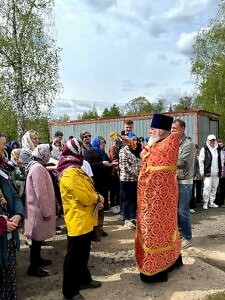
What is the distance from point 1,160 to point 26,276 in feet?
6.16

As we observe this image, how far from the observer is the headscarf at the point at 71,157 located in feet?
14.7

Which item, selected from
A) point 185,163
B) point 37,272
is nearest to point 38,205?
point 37,272

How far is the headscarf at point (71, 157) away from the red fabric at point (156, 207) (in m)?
0.85

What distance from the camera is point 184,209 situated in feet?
20.8

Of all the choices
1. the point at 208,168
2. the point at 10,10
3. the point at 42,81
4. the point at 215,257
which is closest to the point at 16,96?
the point at 42,81

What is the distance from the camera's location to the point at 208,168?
35.1ft

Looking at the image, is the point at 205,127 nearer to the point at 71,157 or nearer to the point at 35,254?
the point at 35,254

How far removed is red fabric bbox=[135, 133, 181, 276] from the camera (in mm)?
4871

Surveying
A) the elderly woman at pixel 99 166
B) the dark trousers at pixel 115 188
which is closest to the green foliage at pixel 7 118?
the dark trousers at pixel 115 188

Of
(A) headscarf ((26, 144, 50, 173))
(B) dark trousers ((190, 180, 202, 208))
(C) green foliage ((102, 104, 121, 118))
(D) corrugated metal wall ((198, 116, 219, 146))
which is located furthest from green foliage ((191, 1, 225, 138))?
(C) green foliage ((102, 104, 121, 118))

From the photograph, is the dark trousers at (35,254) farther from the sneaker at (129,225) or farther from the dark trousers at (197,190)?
the dark trousers at (197,190)

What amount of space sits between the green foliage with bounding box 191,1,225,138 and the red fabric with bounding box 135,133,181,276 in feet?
67.8

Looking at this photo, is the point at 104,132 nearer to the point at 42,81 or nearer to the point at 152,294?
the point at 42,81

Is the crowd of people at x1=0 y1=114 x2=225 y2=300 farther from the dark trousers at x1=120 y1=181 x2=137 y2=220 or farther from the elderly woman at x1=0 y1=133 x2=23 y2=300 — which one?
the dark trousers at x1=120 y1=181 x2=137 y2=220
